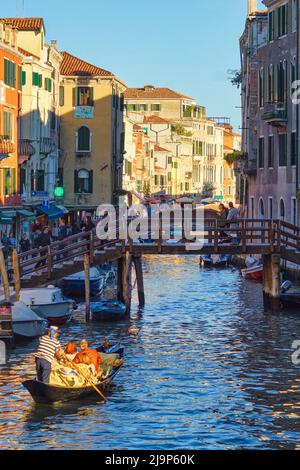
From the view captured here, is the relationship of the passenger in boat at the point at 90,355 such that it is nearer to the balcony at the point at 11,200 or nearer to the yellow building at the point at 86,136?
the balcony at the point at 11,200

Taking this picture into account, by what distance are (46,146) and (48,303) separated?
3440 cm

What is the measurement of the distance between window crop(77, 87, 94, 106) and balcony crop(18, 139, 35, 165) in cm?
1942

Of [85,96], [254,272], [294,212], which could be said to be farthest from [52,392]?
[85,96]

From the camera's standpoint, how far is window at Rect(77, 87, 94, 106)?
84.2 m

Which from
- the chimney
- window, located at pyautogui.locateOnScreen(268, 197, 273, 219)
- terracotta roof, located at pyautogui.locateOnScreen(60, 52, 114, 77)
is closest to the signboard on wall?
terracotta roof, located at pyautogui.locateOnScreen(60, 52, 114, 77)

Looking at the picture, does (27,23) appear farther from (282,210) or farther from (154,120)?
(154,120)

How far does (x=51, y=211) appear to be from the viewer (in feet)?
227

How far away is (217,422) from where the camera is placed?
86.8 ft

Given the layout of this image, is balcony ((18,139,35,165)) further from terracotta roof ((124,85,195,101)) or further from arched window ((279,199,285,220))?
terracotta roof ((124,85,195,101))

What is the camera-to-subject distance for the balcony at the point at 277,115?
188ft

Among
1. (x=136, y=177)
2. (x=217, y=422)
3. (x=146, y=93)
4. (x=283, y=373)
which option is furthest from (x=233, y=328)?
(x=146, y=93)

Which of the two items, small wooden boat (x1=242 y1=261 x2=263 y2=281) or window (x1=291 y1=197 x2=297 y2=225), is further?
small wooden boat (x1=242 y1=261 x2=263 y2=281)

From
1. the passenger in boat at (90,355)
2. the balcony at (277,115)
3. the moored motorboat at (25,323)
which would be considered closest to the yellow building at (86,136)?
the balcony at (277,115)

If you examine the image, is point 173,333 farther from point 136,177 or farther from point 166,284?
point 136,177
